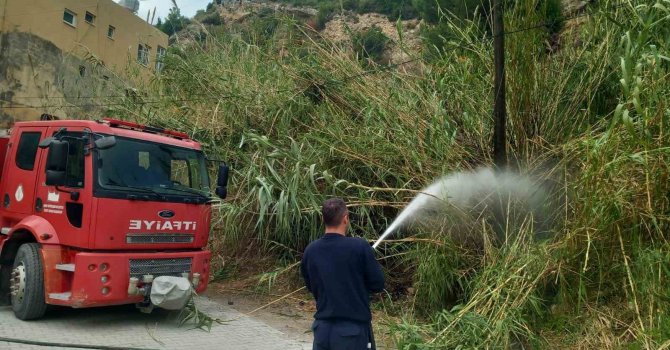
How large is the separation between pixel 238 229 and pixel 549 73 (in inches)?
199

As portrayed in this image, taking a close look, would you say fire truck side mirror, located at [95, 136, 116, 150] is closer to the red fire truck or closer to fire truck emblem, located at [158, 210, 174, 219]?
the red fire truck

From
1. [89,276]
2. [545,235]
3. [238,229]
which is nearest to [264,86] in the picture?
[238,229]

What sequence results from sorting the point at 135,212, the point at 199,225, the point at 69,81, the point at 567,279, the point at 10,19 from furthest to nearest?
1. the point at 10,19
2. the point at 69,81
3. the point at 199,225
4. the point at 135,212
5. the point at 567,279

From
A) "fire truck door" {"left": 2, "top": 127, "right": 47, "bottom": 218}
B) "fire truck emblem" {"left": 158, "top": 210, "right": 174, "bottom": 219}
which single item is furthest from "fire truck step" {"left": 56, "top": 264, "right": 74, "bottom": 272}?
"fire truck emblem" {"left": 158, "top": 210, "right": 174, "bottom": 219}

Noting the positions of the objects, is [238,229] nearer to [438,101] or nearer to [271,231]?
[271,231]

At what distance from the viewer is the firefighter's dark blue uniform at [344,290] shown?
10.3 ft

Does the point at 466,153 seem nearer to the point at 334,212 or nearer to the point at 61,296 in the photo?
the point at 334,212

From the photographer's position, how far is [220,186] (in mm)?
7266

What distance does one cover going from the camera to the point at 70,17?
2450cm

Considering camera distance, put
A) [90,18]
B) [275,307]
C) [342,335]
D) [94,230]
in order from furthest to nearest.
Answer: [90,18], [275,307], [94,230], [342,335]

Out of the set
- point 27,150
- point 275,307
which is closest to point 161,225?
point 27,150

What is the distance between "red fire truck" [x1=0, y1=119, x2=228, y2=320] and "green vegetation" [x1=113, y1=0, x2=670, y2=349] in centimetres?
131

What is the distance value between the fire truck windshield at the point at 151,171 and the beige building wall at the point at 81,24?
12663 millimetres

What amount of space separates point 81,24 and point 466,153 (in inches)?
917
